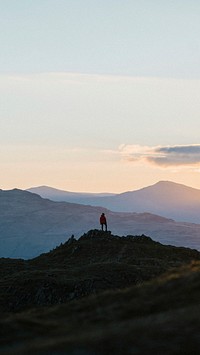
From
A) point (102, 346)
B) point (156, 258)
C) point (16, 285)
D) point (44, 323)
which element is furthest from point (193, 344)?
point (156, 258)

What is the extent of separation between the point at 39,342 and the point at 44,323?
2.20m

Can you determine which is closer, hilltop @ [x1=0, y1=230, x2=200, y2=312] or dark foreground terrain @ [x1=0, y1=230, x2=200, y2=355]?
dark foreground terrain @ [x1=0, y1=230, x2=200, y2=355]

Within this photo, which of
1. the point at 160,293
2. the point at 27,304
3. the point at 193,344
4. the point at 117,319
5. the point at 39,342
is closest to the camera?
the point at 193,344

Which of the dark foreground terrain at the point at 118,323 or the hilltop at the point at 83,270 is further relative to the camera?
the hilltop at the point at 83,270

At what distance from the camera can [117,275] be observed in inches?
2040

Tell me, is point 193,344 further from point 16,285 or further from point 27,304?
point 16,285

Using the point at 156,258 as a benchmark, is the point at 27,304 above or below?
below

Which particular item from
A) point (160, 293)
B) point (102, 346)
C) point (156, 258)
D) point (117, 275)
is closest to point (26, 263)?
point (156, 258)

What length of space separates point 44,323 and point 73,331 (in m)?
1.61

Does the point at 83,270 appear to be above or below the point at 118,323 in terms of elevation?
above

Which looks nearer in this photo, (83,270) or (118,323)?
(118,323)

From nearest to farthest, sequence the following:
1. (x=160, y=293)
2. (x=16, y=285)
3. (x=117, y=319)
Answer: (x=117, y=319) → (x=160, y=293) → (x=16, y=285)

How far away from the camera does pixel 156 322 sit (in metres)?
18.5

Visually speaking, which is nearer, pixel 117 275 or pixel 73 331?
pixel 73 331
